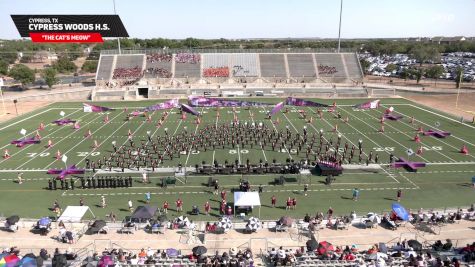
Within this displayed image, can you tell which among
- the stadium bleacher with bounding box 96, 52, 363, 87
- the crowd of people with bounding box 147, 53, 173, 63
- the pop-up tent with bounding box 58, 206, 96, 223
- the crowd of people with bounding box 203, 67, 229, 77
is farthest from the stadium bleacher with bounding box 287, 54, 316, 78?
the pop-up tent with bounding box 58, 206, 96, 223

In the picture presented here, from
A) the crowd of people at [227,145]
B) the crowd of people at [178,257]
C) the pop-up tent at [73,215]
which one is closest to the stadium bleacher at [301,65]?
the crowd of people at [227,145]

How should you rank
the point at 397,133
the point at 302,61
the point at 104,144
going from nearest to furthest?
the point at 104,144 → the point at 397,133 → the point at 302,61

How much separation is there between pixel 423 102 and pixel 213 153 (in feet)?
125

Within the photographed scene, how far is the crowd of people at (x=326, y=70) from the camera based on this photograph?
225 feet

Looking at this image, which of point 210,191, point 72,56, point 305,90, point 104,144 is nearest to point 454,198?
point 210,191

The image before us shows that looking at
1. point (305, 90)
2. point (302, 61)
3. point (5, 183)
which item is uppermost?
point (302, 61)

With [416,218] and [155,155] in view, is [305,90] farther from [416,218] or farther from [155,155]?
[416,218]

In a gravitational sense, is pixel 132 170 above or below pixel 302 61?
below

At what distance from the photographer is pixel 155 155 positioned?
3011 centimetres

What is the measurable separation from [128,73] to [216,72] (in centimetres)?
1619

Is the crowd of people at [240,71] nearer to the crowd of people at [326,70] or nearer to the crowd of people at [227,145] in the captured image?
the crowd of people at [326,70]

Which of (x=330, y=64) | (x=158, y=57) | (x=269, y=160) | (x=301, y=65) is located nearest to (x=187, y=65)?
(x=158, y=57)

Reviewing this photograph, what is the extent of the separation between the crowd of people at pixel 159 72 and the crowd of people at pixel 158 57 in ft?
10.4

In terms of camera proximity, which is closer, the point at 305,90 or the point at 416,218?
the point at 416,218
